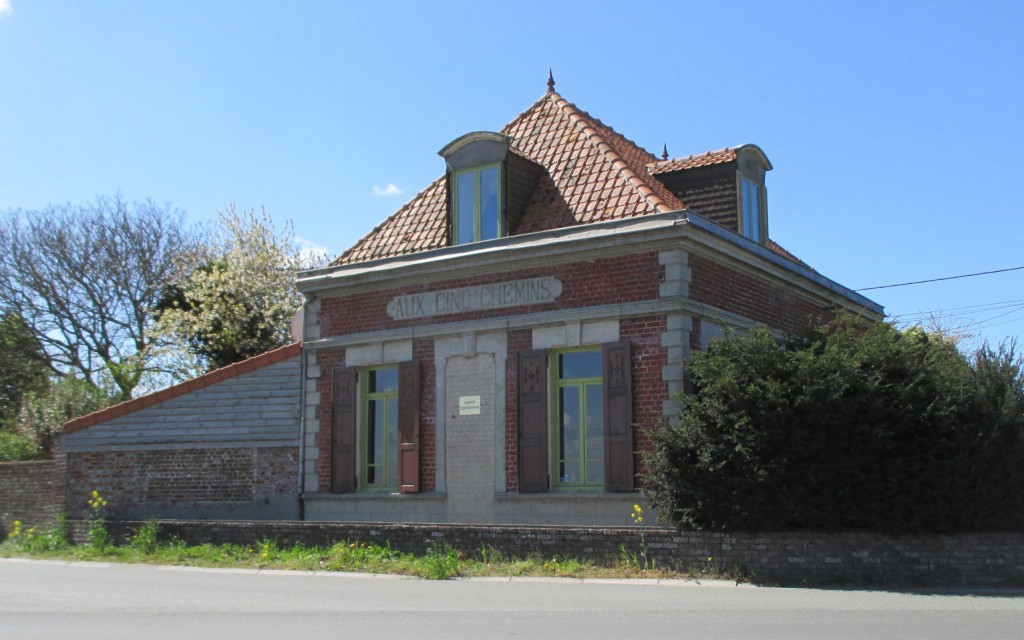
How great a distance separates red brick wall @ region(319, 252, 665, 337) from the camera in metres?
15.0

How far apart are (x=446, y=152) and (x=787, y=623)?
11016 millimetres

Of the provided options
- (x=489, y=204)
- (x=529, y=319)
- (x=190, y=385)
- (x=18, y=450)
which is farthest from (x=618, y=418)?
(x=18, y=450)

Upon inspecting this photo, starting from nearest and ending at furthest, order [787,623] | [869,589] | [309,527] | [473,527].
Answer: [787,623], [869,589], [473,527], [309,527]

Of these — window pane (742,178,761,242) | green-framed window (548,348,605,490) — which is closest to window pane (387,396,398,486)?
green-framed window (548,348,605,490)

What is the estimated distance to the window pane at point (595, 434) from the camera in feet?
50.0

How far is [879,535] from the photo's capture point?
11.6 metres

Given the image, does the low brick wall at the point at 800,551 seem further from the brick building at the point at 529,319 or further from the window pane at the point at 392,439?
the window pane at the point at 392,439

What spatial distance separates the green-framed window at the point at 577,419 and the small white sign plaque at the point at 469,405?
1.28 meters

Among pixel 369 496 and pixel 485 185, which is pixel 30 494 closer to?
pixel 369 496

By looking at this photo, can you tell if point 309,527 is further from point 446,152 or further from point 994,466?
point 994,466

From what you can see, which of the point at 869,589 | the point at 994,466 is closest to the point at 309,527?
the point at 869,589

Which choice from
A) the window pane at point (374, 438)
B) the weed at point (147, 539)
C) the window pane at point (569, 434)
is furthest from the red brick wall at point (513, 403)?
the weed at point (147, 539)

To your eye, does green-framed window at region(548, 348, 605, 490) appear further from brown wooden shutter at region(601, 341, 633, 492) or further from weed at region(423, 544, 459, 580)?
weed at region(423, 544, 459, 580)

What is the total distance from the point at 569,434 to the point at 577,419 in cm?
26
